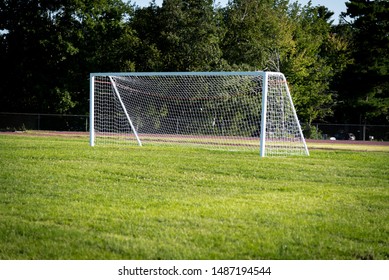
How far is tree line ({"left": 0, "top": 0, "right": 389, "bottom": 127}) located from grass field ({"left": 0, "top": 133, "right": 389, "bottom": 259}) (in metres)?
23.5

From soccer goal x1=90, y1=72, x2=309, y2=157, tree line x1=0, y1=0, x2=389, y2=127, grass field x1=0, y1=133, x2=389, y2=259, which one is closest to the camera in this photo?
grass field x1=0, y1=133, x2=389, y2=259

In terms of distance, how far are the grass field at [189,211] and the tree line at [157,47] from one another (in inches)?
924

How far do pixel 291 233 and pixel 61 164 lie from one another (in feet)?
25.8

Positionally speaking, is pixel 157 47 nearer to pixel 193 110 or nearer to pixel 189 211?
pixel 193 110

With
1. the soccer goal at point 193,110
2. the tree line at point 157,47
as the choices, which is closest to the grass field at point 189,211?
the soccer goal at point 193,110

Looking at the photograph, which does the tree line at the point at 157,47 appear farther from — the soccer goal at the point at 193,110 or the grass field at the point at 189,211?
the grass field at the point at 189,211

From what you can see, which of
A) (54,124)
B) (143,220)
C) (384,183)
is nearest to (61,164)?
(143,220)

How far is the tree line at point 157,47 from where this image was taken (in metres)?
36.2

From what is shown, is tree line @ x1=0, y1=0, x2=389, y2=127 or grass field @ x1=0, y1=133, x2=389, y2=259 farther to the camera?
tree line @ x1=0, y1=0, x2=389, y2=127

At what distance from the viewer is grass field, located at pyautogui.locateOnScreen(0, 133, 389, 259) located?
5.95 metres

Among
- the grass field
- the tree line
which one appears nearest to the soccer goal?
the tree line

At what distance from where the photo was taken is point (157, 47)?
37438 millimetres

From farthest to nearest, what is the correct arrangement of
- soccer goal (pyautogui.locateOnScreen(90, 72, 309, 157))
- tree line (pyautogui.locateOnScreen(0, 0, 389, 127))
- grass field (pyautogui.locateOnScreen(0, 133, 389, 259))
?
tree line (pyautogui.locateOnScreen(0, 0, 389, 127)) < soccer goal (pyautogui.locateOnScreen(90, 72, 309, 157)) < grass field (pyautogui.locateOnScreen(0, 133, 389, 259))

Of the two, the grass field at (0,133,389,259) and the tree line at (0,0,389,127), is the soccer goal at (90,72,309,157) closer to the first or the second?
the tree line at (0,0,389,127)
